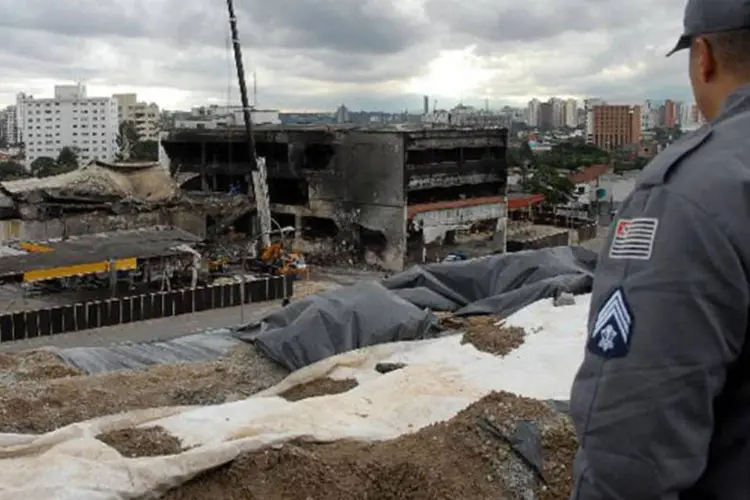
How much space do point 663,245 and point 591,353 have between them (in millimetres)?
230

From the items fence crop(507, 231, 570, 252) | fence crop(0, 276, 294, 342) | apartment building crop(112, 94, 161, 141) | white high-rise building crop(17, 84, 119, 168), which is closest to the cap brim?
fence crop(0, 276, 294, 342)

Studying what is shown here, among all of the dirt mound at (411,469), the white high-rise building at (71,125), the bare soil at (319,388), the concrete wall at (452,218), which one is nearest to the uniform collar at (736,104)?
the dirt mound at (411,469)

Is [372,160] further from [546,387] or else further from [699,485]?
[699,485]

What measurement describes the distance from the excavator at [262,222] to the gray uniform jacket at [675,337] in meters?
33.9

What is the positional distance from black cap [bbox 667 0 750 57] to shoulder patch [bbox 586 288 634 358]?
0.52 metres

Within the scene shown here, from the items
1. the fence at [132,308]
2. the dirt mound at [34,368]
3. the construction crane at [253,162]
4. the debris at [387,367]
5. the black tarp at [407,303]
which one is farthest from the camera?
the construction crane at [253,162]

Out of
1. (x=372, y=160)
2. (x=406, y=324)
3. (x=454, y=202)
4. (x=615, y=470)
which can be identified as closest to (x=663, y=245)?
(x=615, y=470)

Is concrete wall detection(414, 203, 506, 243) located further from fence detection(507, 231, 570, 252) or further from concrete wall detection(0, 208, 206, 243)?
concrete wall detection(0, 208, 206, 243)

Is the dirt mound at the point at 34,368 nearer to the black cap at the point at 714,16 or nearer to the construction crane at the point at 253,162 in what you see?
the black cap at the point at 714,16

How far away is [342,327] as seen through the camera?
10633 millimetres

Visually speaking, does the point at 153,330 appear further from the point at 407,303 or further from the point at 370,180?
the point at 370,180

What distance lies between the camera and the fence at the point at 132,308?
21859mm

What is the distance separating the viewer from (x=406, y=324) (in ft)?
35.2

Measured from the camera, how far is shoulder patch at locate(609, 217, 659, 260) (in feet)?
4.83
